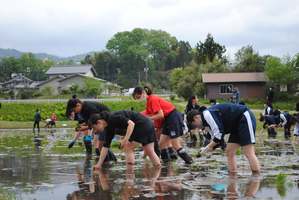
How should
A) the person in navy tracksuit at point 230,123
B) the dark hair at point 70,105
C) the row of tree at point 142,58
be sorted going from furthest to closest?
the row of tree at point 142,58
the dark hair at point 70,105
the person in navy tracksuit at point 230,123

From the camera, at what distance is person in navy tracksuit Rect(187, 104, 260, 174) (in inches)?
361

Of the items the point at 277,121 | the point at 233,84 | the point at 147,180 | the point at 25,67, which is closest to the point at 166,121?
the point at 147,180

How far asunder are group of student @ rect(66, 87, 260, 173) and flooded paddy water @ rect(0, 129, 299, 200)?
1.40 ft

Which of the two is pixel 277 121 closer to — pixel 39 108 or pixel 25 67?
pixel 39 108

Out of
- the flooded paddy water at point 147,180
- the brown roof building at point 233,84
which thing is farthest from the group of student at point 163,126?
the brown roof building at point 233,84

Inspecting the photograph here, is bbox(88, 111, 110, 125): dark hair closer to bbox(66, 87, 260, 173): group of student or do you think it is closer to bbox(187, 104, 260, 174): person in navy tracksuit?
bbox(66, 87, 260, 173): group of student

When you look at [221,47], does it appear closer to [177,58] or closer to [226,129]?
[177,58]

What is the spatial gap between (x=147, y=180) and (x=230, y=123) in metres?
1.80

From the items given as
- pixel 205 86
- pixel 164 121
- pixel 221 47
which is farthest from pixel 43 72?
pixel 164 121

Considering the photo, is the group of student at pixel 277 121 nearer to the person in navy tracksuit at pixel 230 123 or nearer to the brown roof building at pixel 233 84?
the person in navy tracksuit at pixel 230 123

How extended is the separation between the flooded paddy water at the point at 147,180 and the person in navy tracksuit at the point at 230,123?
1.86 feet

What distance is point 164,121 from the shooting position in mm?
12391

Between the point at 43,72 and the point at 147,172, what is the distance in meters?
148

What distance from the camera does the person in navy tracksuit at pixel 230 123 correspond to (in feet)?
30.1
